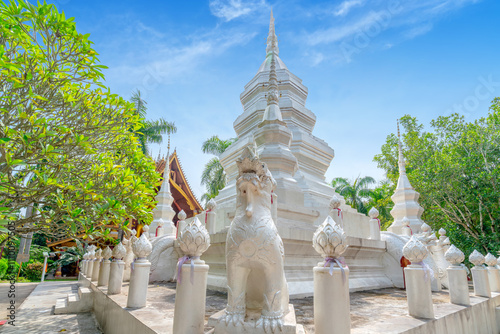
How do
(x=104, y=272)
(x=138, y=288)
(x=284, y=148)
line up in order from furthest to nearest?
(x=284, y=148) < (x=104, y=272) < (x=138, y=288)

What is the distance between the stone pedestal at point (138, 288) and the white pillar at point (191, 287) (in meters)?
1.50

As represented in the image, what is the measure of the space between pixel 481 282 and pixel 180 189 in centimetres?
1695

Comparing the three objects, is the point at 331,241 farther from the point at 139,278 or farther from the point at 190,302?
the point at 139,278

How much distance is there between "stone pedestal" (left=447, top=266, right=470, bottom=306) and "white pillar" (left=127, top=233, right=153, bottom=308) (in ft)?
14.3

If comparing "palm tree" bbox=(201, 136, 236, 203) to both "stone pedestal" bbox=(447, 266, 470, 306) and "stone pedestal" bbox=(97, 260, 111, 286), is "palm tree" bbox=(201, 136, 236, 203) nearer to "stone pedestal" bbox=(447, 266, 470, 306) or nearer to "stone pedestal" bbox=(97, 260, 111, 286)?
"stone pedestal" bbox=(97, 260, 111, 286)

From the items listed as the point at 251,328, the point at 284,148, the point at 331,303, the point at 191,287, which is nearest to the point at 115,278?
the point at 191,287

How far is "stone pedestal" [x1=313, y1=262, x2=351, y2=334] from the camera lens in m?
2.40

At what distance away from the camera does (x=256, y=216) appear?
292 centimetres

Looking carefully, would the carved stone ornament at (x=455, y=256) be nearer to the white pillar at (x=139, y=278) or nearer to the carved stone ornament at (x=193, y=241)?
the carved stone ornament at (x=193, y=241)

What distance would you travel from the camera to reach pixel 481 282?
5.20 m

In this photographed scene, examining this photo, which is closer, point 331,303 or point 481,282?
point 331,303

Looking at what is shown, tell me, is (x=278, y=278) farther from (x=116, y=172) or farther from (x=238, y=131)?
(x=238, y=131)

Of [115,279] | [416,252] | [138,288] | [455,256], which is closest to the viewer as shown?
[416,252]

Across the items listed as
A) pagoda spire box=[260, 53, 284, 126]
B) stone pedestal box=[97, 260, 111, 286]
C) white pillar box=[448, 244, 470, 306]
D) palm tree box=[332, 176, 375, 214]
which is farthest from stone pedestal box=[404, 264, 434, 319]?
palm tree box=[332, 176, 375, 214]
